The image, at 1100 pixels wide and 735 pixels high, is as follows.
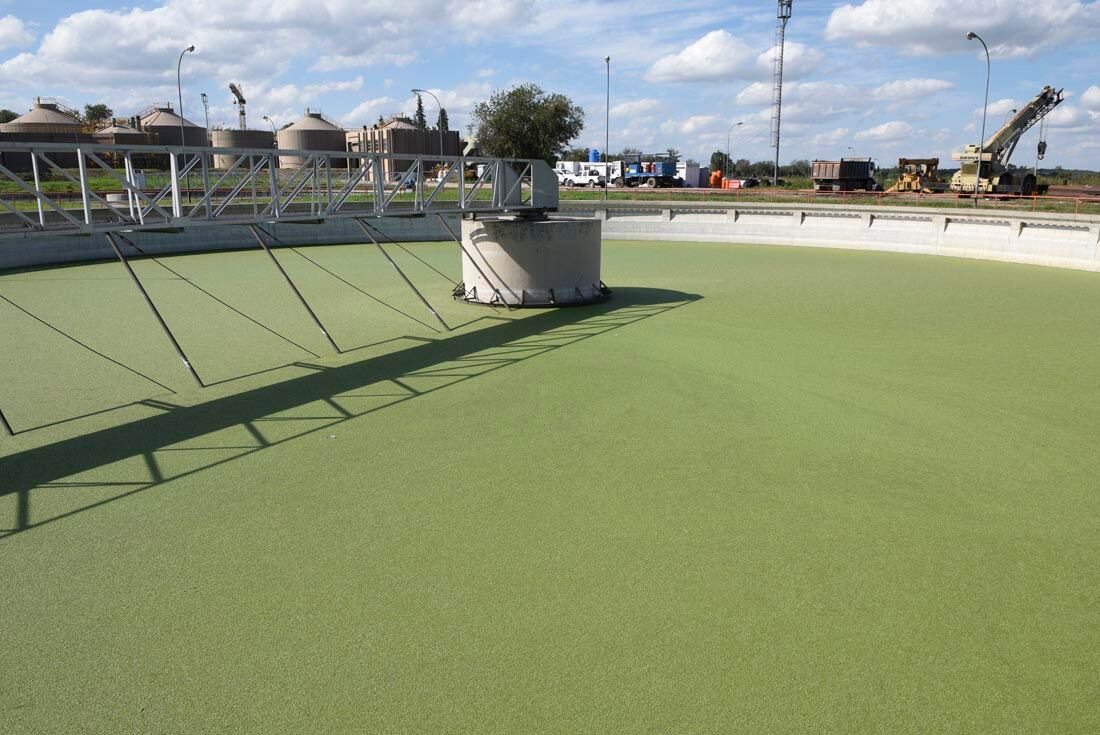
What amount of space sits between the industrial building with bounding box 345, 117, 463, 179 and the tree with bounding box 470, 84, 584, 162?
18.3 metres

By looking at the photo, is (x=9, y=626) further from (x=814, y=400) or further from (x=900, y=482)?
(x=814, y=400)

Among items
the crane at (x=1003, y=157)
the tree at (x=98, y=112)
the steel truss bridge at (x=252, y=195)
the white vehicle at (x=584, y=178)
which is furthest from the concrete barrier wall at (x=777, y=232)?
the tree at (x=98, y=112)

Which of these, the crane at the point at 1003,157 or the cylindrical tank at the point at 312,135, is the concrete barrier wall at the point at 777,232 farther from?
the cylindrical tank at the point at 312,135

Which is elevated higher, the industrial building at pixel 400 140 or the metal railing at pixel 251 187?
the industrial building at pixel 400 140

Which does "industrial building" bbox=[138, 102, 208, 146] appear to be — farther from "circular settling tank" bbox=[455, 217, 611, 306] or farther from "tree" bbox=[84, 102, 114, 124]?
"circular settling tank" bbox=[455, 217, 611, 306]

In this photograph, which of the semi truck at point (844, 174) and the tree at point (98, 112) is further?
the tree at point (98, 112)

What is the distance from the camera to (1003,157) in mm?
42594

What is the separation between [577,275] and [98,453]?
1194 cm

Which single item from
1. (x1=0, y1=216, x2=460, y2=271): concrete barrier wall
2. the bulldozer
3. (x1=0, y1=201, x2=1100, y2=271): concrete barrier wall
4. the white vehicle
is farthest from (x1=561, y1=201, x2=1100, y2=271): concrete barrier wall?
the white vehicle

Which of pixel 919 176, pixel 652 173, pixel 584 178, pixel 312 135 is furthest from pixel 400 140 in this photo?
pixel 919 176

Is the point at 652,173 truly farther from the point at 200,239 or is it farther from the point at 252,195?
the point at 252,195

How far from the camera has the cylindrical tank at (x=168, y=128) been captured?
7729 centimetres

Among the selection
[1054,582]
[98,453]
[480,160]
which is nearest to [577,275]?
[480,160]

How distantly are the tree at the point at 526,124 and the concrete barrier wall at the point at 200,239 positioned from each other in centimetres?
2489
